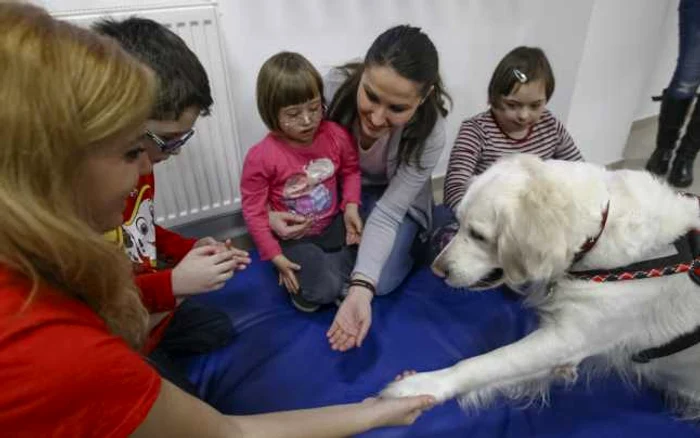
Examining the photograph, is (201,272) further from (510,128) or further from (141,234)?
(510,128)

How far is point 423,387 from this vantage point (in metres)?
0.94

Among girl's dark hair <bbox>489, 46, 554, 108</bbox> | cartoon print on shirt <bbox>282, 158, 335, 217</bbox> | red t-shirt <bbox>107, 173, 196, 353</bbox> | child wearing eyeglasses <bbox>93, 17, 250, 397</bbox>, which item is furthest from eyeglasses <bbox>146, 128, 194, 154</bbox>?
girl's dark hair <bbox>489, 46, 554, 108</bbox>

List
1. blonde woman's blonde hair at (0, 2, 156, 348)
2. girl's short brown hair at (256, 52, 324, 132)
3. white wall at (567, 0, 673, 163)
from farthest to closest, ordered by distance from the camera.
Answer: white wall at (567, 0, 673, 163)
girl's short brown hair at (256, 52, 324, 132)
blonde woman's blonde hair at (0, 2, 156, 348)

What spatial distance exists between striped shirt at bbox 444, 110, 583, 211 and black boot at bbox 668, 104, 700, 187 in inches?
37.3

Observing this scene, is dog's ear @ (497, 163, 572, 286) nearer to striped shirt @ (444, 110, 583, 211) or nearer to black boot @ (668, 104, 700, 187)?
striped shirt @ (444, 110, 583, 211)

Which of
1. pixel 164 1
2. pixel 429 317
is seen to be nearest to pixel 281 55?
pixel 164 1

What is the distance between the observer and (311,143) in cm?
139

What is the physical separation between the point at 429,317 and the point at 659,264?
2.14ft

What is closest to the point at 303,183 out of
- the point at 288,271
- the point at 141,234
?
the point at 288,271

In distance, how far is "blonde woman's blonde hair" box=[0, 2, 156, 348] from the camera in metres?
0.43

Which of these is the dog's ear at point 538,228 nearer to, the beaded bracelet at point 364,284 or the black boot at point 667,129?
the beaded bracelet at point 364,284

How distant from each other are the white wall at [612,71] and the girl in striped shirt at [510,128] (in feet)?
2.45

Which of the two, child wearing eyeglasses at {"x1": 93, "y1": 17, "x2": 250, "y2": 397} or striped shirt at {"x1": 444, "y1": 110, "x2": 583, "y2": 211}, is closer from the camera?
child wearing eyeglasses at {"x1": 93, "y1": 17, "x2": 250, "y2": 397}

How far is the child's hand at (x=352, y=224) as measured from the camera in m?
1.47
